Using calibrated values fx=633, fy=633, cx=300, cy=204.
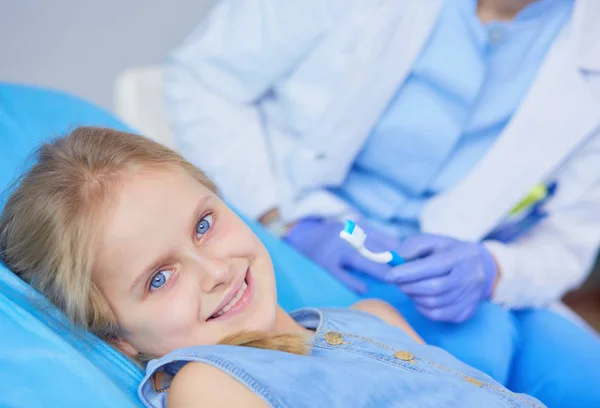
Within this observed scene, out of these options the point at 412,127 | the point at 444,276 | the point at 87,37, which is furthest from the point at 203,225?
the point at 87,37

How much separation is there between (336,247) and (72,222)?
22.7 inches

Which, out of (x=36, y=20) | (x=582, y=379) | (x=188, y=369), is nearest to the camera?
(x=188, y=369)

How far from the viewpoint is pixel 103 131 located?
2.67 ft

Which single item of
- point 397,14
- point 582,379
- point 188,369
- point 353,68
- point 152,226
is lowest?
point 582,379

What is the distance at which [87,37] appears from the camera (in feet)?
5.61

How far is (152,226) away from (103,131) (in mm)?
190

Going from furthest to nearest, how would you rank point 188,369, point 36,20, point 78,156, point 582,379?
point 36,20 → point 582,379 → point 78,156 → point 188,369

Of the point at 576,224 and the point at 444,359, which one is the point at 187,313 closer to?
the point at 444,359

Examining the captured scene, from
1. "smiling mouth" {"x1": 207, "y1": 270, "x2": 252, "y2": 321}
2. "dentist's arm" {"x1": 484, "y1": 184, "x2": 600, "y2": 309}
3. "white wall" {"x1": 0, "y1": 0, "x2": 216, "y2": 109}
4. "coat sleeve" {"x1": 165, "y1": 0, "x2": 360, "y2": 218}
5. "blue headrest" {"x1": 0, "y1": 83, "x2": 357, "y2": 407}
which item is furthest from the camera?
"white wall" {"x1": 0, "y1": 0, "x2": 216, "y2": 109}

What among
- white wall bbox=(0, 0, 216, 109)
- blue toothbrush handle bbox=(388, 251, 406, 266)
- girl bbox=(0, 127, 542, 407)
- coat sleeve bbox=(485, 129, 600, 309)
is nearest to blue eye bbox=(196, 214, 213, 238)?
girl bbox=(0, 127, 542, 407)

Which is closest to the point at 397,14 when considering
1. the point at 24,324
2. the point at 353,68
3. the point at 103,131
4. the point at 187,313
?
the point at 353,68

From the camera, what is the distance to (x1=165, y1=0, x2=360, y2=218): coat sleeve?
3.97ft

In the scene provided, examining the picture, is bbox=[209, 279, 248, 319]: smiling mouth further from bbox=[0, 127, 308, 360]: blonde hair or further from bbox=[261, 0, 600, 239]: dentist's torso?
bbox=[261, 0, 600, 239]: dentist's torso

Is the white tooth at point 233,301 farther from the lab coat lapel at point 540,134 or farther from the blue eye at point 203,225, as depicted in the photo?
the lab coat lapel at point 540,134
